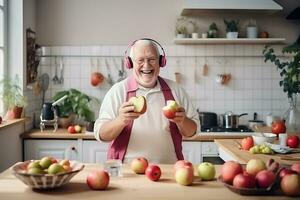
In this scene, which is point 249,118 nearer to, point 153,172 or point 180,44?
point 180,44

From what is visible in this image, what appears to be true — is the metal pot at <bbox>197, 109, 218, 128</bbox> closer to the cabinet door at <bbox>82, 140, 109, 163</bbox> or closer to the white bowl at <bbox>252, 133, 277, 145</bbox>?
the cabinet door at <bbox>82, 140, 109, 163</bbox>

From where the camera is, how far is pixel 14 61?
3.79m

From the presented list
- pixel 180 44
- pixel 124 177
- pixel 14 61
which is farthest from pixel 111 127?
pixel 180 44

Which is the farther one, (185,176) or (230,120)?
(230,120)

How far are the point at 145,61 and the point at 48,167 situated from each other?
2.87 ft

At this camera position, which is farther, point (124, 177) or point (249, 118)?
point (249, 118)

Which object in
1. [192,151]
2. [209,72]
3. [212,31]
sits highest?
[212,31]

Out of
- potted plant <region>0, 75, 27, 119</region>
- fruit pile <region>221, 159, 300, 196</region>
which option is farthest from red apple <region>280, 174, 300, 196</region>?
potted plant <region>0, 75, 27, 119</region>

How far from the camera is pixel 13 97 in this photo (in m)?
3.61

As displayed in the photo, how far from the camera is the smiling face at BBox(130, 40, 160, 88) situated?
2277 mm

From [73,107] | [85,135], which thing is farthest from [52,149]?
[73,107]

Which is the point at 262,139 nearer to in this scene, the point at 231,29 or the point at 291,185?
the point at 291,185

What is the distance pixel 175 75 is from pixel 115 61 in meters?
0.65

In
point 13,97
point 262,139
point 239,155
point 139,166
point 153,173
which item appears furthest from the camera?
point 13,97
